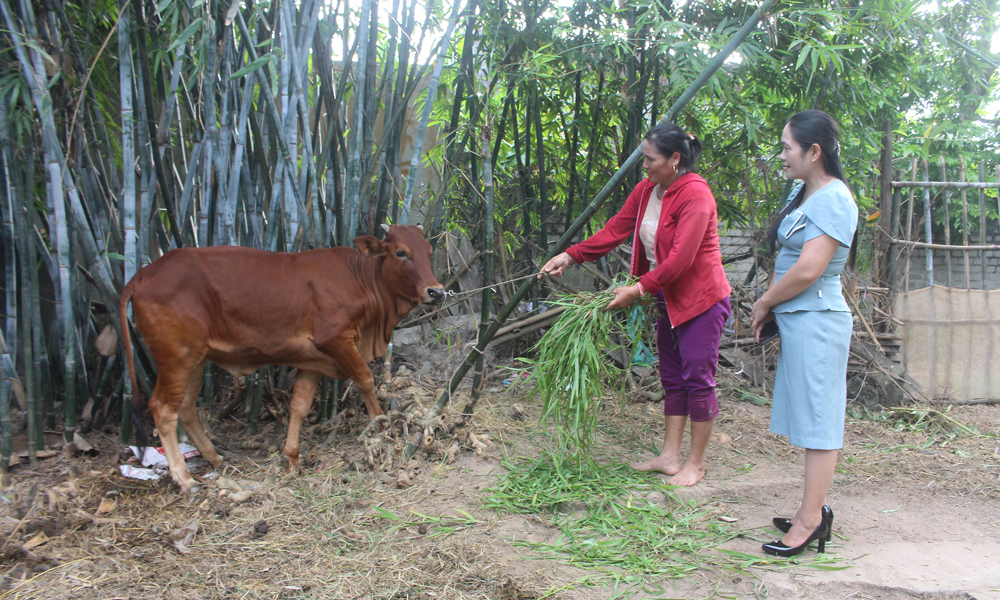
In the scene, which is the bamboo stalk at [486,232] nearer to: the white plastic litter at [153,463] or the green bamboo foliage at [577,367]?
the green bamboo foliage at [577,367]

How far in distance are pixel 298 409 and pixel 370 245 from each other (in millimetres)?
837

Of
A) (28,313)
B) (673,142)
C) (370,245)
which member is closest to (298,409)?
(370,245)

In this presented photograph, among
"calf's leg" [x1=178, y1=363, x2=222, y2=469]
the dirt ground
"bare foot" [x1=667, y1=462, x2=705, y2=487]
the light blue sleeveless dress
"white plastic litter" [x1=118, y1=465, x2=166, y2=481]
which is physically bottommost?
the dirt ground

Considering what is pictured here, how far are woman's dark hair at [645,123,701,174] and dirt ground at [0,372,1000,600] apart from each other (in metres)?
1.35

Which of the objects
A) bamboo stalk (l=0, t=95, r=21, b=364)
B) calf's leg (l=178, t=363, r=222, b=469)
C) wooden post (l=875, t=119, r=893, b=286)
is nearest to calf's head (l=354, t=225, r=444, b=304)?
calf's leg (l=178, t=363, r=222, b=469)

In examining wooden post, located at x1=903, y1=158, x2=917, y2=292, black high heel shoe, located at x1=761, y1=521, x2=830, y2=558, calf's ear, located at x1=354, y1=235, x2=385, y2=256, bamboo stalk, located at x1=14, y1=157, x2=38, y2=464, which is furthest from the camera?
wooden post, located at x1=903, y1=158, x2=917, y2=292

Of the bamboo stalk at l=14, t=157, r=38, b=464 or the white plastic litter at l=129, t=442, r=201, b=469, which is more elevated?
the bamboo stalk at l=14, t=157, r=38, b=464

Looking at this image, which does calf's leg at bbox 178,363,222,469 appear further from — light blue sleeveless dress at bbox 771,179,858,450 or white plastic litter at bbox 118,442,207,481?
light blue sleeveless dress at bbox 771,179,858,450

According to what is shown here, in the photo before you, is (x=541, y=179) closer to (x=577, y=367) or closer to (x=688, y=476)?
(x=577, y=367)

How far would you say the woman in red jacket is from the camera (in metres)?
2.49

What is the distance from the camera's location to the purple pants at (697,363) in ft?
8.48

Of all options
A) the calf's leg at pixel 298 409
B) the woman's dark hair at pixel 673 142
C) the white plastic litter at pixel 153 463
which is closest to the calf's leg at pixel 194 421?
the white plastic litter at pixel 153 463

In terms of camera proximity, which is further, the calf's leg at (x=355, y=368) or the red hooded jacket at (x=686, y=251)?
the calf's leg at (x=355, y=368)

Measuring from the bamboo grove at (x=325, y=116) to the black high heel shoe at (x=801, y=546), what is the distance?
1.48 metres
